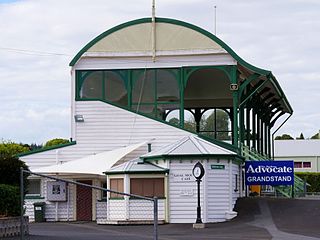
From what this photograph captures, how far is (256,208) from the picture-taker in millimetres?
37625

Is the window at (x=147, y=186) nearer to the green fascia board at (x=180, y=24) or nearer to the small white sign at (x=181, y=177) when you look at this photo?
the small white sign at (x=181, y=177)

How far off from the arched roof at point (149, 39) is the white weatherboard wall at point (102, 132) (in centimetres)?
287

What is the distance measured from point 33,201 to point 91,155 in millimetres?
3459

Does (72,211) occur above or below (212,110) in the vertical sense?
below

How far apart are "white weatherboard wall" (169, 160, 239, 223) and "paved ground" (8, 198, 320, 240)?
878mm

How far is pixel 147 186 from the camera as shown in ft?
118

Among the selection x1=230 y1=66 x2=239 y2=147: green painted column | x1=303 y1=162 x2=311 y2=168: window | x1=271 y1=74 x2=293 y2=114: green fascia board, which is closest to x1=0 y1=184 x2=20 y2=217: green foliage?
x1=230 y1=66 x2=239 y2=147: green painted column

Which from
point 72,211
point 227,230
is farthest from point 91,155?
point 227,230

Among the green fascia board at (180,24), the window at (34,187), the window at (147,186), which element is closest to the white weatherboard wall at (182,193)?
the window at (147,186)

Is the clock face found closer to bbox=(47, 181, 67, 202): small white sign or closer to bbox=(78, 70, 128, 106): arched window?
bbox=(47, 181, 67, 202): small white sign

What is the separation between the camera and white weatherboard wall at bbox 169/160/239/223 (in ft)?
116

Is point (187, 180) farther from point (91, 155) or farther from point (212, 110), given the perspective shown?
point (212, 110)

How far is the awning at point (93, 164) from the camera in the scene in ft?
124

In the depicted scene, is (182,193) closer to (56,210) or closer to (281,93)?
(56,210)
